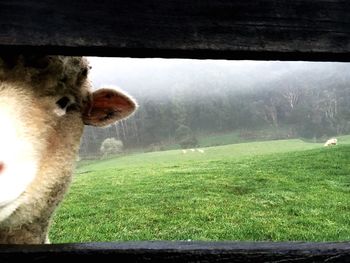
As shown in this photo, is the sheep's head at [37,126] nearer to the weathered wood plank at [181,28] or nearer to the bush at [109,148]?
the weathered wood plank at [181,28]

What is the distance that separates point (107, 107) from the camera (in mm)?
3162

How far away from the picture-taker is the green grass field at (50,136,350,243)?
1112 centimetres

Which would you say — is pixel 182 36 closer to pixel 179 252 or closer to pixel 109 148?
pixel 179 252

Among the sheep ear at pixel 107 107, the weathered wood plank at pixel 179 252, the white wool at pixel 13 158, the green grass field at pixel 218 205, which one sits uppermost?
the green grass field at pixel 218 205

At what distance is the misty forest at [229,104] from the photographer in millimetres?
94000

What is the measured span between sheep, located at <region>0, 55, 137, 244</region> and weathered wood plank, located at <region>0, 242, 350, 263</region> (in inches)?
13.2

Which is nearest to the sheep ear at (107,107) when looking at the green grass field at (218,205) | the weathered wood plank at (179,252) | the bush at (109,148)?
the weathered wood plank at (179,252)

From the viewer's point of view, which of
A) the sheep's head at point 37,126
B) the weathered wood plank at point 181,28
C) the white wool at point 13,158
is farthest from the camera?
the sheep's head at point 37,126

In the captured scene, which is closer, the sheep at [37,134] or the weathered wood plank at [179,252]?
the weathered wood plank at [179,252]

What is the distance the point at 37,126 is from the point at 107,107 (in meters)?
0.85

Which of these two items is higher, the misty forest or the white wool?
the misty forest

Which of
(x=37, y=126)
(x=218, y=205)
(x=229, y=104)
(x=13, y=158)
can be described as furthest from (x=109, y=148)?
(x=229, y=104)

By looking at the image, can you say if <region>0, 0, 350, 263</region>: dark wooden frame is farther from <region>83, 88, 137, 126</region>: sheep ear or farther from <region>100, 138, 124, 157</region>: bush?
<region>100, 138, 124, 157</region>: bush

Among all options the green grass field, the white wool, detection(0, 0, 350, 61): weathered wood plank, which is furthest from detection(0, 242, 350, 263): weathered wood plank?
the green grass field
